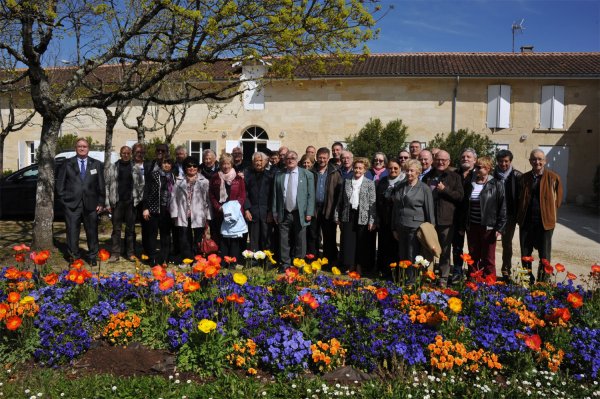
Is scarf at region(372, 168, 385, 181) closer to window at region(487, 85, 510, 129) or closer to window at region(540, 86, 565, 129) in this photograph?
window at region(487, 85, 510, 129)

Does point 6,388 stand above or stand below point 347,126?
below

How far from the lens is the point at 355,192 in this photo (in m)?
6.68

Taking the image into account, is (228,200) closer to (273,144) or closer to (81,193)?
(81,193)

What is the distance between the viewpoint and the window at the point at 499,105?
21016 millimetres

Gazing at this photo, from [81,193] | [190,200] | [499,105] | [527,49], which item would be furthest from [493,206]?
[527,49]

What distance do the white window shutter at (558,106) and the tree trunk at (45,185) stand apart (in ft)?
67.4

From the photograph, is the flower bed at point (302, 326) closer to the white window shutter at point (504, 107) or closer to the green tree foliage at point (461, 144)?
the green tree foliage at point (461, 144)

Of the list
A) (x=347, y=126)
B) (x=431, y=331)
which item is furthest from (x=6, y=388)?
(x=347, y=126)

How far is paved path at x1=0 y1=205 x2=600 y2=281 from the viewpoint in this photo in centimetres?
806

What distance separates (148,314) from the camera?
4145 mm

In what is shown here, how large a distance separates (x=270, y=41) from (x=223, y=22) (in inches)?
29.6

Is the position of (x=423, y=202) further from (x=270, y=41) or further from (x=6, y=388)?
(x=6, y=388)

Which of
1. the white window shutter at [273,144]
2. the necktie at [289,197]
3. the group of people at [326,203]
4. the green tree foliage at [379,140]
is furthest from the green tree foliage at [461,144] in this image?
the necktie at [289,197]

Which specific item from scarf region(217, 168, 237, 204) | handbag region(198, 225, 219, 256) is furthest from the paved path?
scarf region(217, 168, 237, 204)
